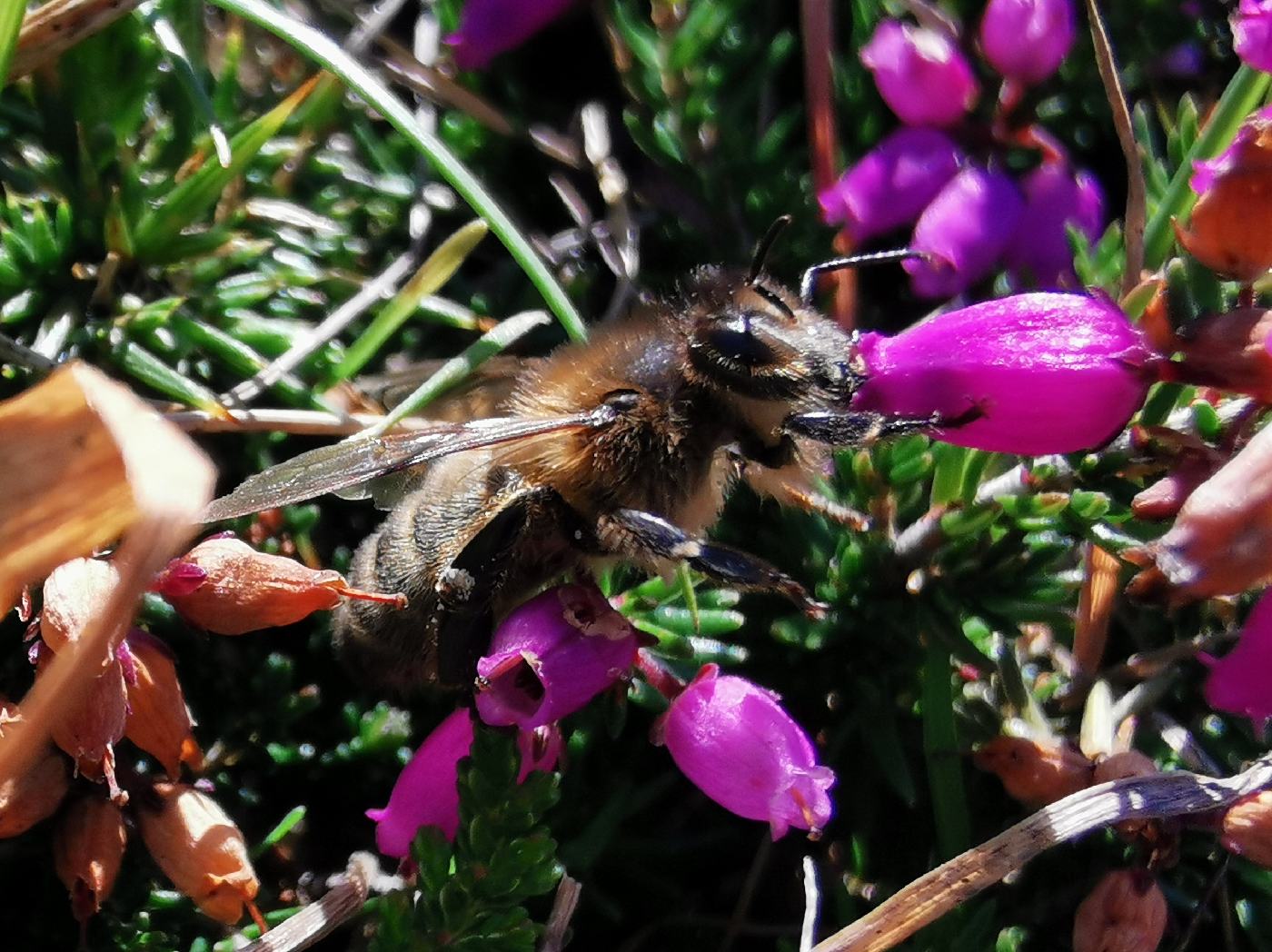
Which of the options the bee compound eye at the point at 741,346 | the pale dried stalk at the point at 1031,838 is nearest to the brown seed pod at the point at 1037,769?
the pale dried stalk at the point at 1031,838

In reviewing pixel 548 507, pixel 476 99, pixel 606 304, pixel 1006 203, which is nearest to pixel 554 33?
pixel 476 99

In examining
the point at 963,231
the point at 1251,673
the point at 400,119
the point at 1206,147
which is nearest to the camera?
the point at 1251,673

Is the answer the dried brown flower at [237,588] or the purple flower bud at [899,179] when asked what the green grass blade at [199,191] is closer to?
the dried brown flower at [237,588]

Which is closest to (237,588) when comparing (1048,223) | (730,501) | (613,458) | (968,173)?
(613,458)

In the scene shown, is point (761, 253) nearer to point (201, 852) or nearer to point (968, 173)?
point (968, 173)

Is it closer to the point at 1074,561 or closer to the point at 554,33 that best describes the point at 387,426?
the point at 1074,561

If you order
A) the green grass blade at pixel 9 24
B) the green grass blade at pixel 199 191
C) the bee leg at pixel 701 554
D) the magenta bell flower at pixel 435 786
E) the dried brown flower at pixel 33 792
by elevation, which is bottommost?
the magenta bell flower at pixel 435 786
